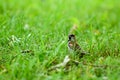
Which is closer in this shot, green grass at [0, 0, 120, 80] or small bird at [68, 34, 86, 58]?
green grass at [0, 0, 120, 80]

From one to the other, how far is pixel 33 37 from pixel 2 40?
0.39 m

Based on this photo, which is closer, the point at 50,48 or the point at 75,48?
the point at 75,48

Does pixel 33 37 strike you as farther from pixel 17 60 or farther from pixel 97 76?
pixel 97 76

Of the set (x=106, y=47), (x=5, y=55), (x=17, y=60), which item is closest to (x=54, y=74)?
(x=17, y=60)

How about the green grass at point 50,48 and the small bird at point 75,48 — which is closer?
the green grass at point 50,48

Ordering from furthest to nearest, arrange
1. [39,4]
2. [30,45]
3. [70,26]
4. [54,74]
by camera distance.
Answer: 1. [39,4]
2. [70,26]
3. [30,45]
4. [54,74]

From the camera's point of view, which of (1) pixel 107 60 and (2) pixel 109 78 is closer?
(2) pixel 109 78

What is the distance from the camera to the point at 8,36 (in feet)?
17.3

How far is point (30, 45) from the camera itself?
16.0ft

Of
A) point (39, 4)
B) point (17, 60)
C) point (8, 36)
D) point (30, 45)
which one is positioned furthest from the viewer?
point (39, 4)

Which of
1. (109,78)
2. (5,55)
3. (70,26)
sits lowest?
(109,78)

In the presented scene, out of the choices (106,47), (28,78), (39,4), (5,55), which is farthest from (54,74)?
(39,4)

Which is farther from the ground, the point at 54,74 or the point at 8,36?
the point at 8,36

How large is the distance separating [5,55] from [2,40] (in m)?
0.55
